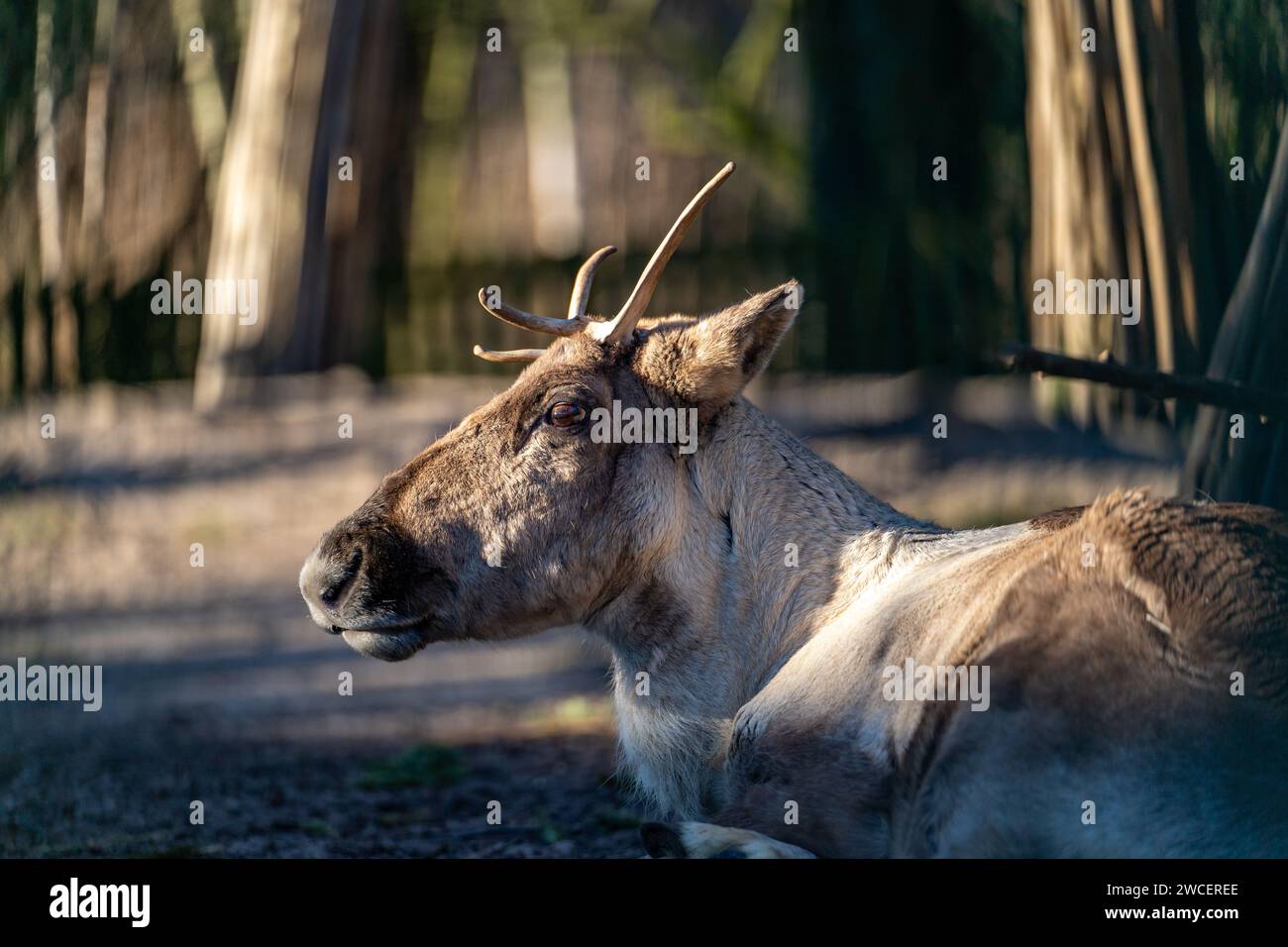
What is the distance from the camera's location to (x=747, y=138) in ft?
48.8

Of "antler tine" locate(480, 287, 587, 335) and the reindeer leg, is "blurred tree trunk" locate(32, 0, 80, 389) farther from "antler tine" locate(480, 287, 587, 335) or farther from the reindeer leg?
the reindeer leg

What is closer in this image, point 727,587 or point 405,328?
point 727,587

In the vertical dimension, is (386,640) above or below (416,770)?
above

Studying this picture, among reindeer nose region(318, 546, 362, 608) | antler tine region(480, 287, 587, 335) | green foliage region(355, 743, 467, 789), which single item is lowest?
green foliage region(355, 743, 467, 789)

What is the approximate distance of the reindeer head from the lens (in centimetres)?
463

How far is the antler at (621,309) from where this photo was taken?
4699 millimetres

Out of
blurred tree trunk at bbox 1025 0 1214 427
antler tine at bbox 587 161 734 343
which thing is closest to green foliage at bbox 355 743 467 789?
antler tine at bbox 587 161 734 343

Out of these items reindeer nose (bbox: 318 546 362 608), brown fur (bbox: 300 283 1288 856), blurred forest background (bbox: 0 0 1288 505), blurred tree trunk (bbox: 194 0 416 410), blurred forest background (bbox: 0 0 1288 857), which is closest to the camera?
brown fur (bbox: 300 283 1288 856)

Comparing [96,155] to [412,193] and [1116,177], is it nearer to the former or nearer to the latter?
[412,193]

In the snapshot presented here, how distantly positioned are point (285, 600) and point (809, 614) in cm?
546

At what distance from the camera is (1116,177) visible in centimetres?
746

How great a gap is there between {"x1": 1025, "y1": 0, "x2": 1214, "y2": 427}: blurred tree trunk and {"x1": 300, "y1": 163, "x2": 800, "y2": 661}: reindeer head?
9.86ft

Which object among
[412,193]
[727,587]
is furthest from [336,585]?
[412,193]
